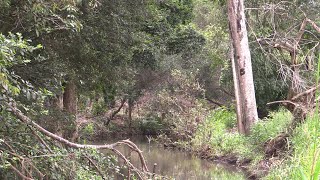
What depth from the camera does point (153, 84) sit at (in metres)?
19.6

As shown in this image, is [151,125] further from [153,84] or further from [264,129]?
[264,129]

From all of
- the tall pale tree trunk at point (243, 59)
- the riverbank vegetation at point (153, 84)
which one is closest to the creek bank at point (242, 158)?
the riverbank vegetation at point (153, 84)

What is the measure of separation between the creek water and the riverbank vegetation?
0.44 m

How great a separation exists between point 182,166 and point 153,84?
21.7 feet

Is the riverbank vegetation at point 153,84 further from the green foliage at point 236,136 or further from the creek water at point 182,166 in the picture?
the creek water at point 182,166

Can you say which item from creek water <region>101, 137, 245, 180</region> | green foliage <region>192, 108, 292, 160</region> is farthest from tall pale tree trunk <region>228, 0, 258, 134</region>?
creek water <region>101, 137, 245, 180</region>

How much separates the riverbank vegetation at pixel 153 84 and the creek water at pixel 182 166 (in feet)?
1.44

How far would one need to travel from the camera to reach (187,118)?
54.3 feet

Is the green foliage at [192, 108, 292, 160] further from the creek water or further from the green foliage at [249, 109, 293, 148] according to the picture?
the creek water

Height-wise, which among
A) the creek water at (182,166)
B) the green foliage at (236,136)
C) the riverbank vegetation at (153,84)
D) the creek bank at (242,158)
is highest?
the riverbank vegetation at (153,84)

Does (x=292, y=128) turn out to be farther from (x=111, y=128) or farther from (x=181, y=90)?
(x=111, y=128)

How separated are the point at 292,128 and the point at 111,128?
13.5m

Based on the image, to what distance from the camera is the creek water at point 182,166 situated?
38.1ft

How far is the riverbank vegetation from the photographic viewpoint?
4.63 m
